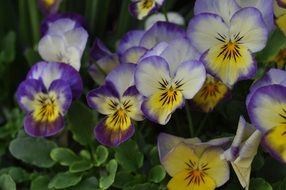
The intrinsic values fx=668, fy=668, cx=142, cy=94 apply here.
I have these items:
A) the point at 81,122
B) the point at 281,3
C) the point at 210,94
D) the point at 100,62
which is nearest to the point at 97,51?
the point at 100,62

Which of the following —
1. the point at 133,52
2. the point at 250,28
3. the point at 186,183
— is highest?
the point at 250,28

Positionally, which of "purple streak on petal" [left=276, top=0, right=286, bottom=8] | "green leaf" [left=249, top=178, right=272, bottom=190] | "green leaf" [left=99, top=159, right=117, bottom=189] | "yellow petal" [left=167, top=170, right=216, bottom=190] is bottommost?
"green leaf" [left=99, top=159, right=117, bottom=189]

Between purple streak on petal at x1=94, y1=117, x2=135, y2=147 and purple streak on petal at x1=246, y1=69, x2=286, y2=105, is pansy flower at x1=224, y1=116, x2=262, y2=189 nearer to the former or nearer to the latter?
purple streak on petal at x1=246, y1=69, x2=286, y2=105

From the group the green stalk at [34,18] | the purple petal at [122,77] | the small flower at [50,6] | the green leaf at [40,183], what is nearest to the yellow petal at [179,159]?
the purple petal at [122,77]

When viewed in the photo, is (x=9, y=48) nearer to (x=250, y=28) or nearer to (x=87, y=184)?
(x=87, y=184)

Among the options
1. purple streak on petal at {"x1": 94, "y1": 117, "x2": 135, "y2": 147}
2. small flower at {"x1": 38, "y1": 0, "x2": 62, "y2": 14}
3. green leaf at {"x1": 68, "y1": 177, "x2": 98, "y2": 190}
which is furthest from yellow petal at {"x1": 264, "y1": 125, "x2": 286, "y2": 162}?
small flower at {"x1": 38, "y1": 0, "x2": 62, "y2": 14}

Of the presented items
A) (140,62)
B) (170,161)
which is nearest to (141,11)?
(140,62)
